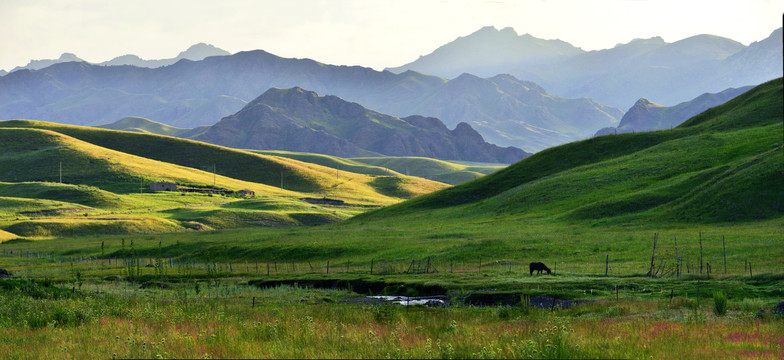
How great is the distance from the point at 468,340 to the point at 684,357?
15.1 ft

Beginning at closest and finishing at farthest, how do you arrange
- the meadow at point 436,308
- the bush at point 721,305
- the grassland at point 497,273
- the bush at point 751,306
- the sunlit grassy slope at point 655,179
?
the meadow at point 436,308, the grassland at point 497,273, the bush at point 721,305, the bush at point 751,306, the sunlit grassy slope at point 655,179

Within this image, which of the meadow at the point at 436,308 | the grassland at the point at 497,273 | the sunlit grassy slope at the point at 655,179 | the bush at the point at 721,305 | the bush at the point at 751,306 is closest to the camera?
the meadow at the point at 436,308

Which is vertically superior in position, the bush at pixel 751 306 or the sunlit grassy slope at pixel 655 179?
the sunlit grassy slope at pixel 655 179

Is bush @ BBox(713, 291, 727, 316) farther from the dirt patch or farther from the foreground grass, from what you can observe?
the dirt patch

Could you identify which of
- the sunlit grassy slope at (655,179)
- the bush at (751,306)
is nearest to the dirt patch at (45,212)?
the sunlit grassy slope at (655,179)

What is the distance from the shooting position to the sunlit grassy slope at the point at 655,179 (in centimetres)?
7275

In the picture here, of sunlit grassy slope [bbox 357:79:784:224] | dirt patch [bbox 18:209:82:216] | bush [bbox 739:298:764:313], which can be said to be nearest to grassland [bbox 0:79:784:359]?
bush [bbox 739:298:764:313]

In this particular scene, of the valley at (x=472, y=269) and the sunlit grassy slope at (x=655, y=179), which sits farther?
the sunlit grassy slope at (x=655, y=179)

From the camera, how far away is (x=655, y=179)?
326ft

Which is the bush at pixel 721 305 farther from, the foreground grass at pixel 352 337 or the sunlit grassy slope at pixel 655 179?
the sunlit grassy slope at pixel 655 179

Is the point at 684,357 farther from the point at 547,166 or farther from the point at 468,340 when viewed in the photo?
the point at 547,166

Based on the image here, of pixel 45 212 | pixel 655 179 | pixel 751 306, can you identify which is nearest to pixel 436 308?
pixel 751 306

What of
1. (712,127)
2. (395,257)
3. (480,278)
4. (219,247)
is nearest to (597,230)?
(395,257)

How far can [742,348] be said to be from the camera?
553 inches
